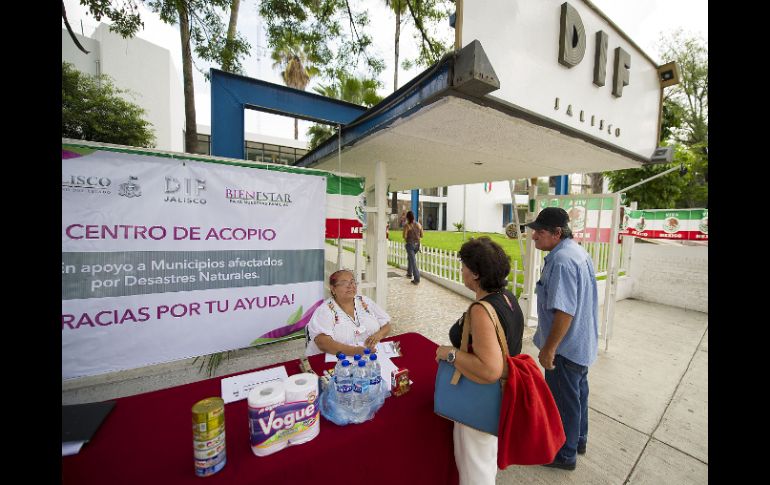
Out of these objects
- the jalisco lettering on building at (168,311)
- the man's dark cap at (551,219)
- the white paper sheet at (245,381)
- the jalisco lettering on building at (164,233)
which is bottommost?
the white paper sheet at (245,381)

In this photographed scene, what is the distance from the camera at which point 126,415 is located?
134cm

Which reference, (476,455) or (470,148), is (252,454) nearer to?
(476,455)

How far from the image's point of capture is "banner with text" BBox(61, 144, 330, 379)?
1.95m

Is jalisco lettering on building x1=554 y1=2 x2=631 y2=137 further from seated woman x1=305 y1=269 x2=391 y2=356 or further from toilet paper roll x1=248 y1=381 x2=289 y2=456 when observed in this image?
toilet paper roll x1=248 y1=381 x2=289 y2=456

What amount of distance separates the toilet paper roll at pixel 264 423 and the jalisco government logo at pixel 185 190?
175 cm

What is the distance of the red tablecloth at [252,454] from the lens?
103 cm

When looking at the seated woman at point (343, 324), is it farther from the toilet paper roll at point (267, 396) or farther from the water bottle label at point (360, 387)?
the toilet paper roll at point (267, 396)

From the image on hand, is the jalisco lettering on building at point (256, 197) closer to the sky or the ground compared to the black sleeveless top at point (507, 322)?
closer to the sky

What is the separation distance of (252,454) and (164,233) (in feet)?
5.80

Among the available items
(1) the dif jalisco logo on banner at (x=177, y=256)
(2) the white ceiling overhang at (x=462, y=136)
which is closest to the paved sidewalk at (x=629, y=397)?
(1) the dif jalisco logo on banner at (x=177, y=256)

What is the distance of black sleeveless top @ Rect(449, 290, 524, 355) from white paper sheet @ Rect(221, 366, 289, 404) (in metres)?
1.00

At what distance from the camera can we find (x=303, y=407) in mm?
1160
